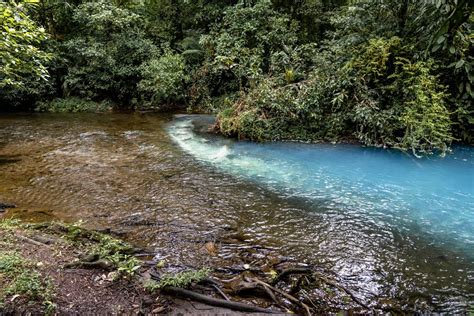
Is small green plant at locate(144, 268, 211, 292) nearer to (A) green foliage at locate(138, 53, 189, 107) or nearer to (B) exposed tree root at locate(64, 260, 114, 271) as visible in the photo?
(B) exposed tree root at locate(64, 260, 114, 271)

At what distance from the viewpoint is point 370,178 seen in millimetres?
7004

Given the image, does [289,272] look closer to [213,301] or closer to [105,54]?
[213,301]

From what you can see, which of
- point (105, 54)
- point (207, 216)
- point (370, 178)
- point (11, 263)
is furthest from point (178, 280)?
point (105, 54)

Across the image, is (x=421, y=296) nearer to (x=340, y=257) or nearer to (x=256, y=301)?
(x=340, y=257)

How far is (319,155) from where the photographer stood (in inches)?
337

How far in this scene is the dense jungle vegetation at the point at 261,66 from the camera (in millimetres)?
8227

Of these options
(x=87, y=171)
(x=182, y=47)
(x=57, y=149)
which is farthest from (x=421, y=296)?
(x=182, y=47)

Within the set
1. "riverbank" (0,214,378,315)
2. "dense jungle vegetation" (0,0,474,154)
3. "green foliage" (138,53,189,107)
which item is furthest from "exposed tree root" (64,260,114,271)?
"green foliage" (138,53,189,107)

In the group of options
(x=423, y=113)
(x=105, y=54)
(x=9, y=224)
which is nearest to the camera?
(x=9, y=224)

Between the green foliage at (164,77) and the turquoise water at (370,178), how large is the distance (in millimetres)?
4934

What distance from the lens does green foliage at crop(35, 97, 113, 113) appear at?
15078 mm

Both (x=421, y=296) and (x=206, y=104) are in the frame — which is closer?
(x=421, y=296)

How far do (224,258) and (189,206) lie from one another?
5.45 feet

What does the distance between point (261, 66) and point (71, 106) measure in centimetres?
874
